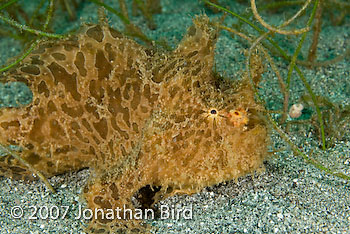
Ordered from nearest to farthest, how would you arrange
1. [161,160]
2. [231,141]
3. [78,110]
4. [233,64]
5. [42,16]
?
[231,141], [161,160], [78,110], [233,64], [42,16]

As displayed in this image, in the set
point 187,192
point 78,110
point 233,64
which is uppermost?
point 233,64

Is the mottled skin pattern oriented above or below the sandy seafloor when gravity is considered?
above

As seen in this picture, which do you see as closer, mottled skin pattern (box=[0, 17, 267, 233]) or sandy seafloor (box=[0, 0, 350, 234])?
sandy seafloor (box=[0, 0, 350, 234])

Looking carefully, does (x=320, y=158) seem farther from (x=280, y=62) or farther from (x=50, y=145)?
(x=50, y=145)

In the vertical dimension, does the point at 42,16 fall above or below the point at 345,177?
above

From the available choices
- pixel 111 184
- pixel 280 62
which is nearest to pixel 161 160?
pixel 111 184

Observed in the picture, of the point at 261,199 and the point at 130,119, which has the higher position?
the point at 130,119

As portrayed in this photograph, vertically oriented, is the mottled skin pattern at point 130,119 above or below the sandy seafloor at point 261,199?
above

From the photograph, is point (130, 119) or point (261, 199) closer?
point (261, 199)
